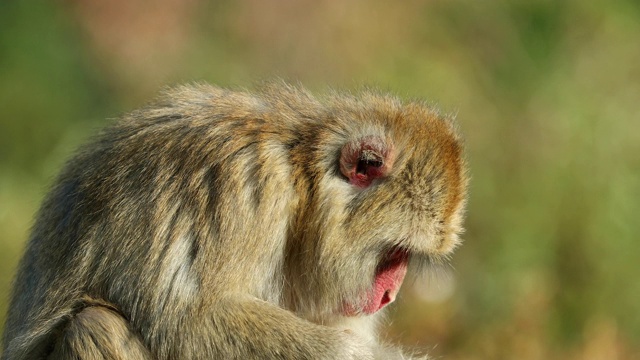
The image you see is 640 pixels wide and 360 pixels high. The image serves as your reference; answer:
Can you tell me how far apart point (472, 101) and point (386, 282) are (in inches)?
236

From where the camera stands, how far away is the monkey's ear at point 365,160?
5.27 m

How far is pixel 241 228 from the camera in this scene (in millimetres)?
5094

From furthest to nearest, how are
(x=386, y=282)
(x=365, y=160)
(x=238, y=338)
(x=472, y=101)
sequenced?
(x=472, y=101)
(x=386, y=282)
(x=365, y=160)
(x=238, y=338)

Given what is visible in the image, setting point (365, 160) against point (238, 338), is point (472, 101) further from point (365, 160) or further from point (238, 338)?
point (238, 338)

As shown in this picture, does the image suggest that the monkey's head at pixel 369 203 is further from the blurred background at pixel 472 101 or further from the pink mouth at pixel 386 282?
the blurred background at pixel 472 101

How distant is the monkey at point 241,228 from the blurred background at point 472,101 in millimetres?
3020

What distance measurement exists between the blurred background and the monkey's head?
118 inches

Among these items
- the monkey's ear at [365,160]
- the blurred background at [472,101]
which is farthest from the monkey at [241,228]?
the blurred background at [472,101]

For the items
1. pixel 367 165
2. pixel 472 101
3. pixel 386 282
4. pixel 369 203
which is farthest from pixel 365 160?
pixel 472 101

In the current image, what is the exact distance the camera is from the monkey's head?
17.3 ft

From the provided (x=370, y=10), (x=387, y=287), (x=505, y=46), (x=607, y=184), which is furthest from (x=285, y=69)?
(x=387, y=287)

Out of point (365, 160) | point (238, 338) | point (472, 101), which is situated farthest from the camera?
point (472, 101)

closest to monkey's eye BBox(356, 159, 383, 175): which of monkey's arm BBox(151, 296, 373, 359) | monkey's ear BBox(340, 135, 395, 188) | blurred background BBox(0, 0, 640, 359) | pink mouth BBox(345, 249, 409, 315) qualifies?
monkey's ear BBox(340, 135, 395, 188)

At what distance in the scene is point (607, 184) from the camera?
10.4 m
